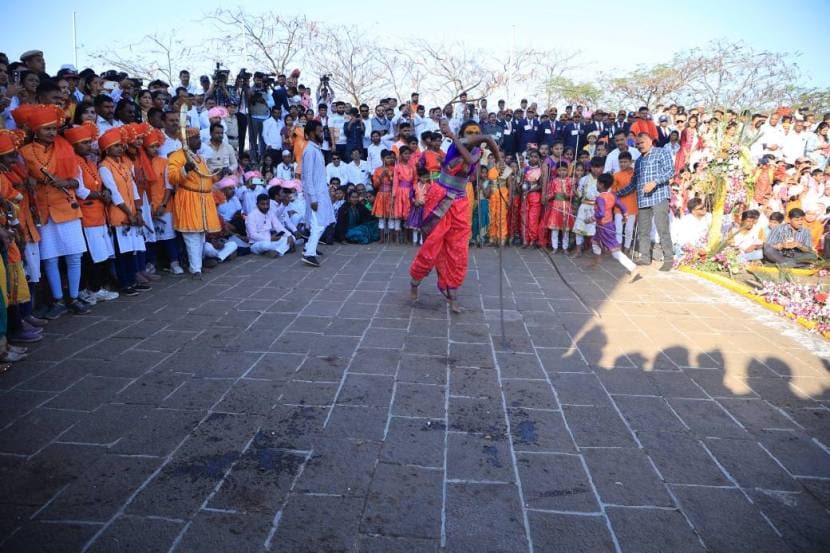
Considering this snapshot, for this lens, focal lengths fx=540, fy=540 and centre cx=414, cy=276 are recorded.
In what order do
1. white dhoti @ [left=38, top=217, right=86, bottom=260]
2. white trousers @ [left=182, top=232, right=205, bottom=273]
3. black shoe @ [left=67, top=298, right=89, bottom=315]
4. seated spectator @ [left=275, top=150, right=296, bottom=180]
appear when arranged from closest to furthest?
white dhoti @ [left=38, top=217, right=86, bottom=260], black shoe @ [left=67, top=298, right=89, bottom=315], white trousers @ [left=182, top=232, right=205, bottom=273], seated spectator @ [left=275, top=150, right=296, bottom=180]

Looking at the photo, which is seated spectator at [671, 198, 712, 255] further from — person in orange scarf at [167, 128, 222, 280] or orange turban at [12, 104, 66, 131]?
orange turban at [12, 104, 66, 131]

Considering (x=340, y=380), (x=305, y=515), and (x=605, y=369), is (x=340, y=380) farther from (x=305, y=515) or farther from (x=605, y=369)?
(x=605, y=369)

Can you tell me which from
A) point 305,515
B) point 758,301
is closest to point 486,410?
point 305,515

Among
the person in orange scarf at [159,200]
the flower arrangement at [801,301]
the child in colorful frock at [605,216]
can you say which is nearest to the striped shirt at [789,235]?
the flower arrangement at [801,301]

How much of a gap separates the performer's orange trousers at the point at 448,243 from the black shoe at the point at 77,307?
3278 mm

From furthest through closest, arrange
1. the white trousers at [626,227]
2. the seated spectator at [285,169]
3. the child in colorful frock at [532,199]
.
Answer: the seated spectator at [285,169], the child in colorful frock at [532,199], the white trousers at [626,227]

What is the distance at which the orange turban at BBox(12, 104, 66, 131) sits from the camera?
476cm

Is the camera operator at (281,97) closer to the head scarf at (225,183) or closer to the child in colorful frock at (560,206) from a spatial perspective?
the head scarf at (225,183)

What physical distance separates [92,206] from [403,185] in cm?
519

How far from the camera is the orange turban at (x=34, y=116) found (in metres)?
4.76

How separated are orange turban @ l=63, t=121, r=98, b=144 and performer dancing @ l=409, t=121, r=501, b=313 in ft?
11.3

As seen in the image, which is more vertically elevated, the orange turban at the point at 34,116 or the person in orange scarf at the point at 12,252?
the orange turban at the point at 34,116

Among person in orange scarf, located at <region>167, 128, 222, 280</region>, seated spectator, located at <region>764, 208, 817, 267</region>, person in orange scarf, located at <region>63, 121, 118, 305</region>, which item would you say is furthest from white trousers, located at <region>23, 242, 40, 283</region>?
seated spectator, located at <region>764, 208, 817, 267</region>

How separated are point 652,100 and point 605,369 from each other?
2512 cm
